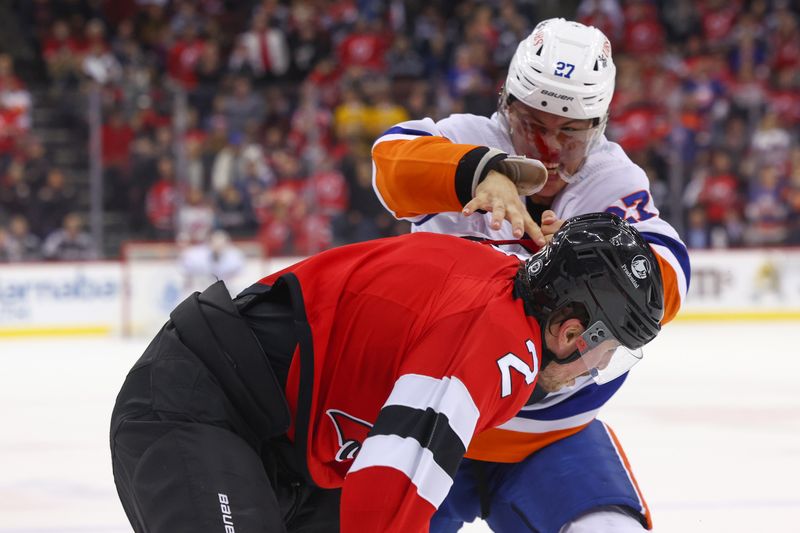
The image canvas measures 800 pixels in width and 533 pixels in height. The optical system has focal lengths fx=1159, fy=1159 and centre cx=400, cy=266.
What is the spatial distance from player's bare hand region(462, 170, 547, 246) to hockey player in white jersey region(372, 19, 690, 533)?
A: 0.09 feet

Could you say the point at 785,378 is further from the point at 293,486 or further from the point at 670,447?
the point at 293,486

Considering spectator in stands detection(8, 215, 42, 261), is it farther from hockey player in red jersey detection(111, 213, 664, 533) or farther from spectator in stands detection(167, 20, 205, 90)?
hockey player in red jersey detection(111, 213, 664, 533)

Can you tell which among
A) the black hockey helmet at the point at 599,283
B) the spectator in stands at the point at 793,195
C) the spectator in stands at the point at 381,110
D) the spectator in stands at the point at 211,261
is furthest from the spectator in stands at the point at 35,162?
the black hockey helmet at the point at 599,283

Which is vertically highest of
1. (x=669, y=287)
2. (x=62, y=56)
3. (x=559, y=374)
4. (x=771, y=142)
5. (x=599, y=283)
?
(x=599, y=283)

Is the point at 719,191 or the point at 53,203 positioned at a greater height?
the point at 719,191

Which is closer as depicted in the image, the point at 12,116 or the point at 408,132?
the point at 408,132

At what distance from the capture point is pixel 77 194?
1042 cm

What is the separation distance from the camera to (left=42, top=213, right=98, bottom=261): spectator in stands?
10406 mm

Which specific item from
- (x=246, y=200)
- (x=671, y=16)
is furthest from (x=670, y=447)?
(x=671, y=16)

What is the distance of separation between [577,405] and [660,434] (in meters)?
2.88

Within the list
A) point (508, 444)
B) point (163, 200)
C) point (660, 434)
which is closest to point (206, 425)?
point (508, 444)

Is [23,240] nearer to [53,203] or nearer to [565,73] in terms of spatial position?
[53,203]

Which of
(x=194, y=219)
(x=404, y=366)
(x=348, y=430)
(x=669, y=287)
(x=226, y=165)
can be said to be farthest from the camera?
(x=226, y=165)

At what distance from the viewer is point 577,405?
9.36 feet
